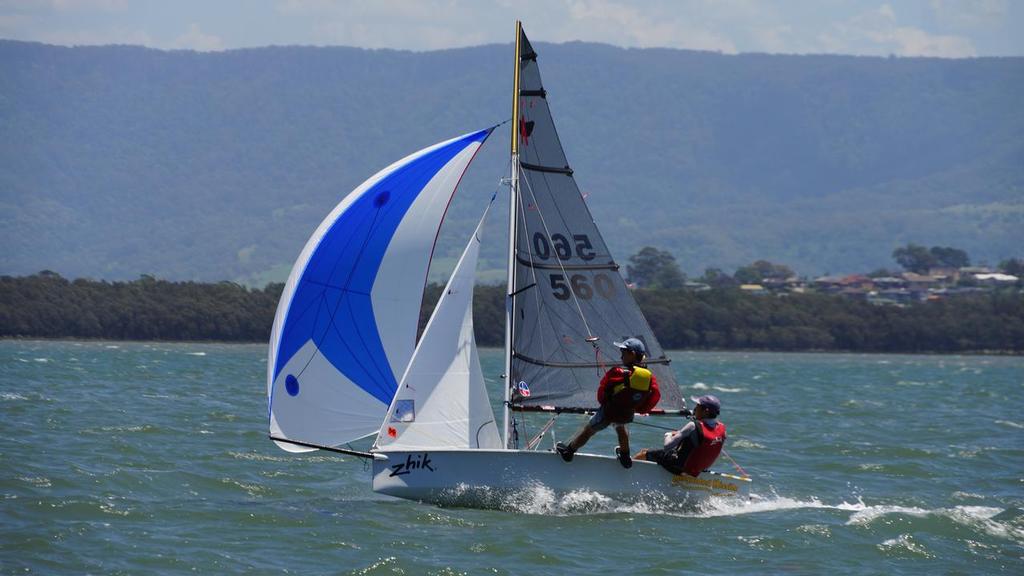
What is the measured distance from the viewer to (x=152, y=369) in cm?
4572

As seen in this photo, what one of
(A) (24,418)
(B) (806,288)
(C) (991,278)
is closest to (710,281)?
(B) (806,288)

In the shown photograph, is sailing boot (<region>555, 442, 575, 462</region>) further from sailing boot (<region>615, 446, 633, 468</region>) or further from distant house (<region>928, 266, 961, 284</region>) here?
distant house (<region>928, 266, 961, 284</region>)

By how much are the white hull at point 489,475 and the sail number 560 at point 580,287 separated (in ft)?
6.25

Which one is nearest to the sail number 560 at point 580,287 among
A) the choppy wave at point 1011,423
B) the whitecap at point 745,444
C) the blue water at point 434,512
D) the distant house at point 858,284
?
the blue water at point 434,512

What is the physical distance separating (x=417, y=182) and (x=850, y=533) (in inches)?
226

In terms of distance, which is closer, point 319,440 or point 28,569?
point 28,569

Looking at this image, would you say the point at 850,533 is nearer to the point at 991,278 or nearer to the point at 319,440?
the point at 319,440

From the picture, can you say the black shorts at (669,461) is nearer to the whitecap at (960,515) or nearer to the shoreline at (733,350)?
the whitecap at (960,515)

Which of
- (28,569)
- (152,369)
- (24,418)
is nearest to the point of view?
(28,569)

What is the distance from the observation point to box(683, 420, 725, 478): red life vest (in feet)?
Result: 55.0

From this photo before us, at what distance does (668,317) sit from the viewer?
308ft

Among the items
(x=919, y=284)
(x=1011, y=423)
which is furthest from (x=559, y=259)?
(x=919, y=284)

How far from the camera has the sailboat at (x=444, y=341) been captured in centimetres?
1653

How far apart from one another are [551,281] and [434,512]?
2.79 meters
